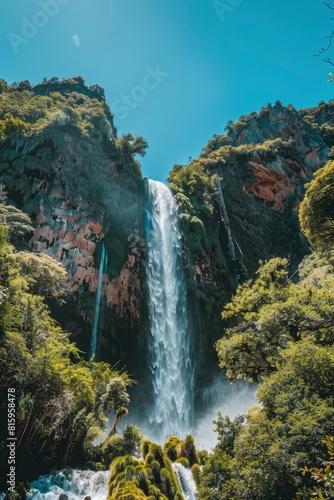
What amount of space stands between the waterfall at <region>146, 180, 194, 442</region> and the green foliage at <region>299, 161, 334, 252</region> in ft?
42.2

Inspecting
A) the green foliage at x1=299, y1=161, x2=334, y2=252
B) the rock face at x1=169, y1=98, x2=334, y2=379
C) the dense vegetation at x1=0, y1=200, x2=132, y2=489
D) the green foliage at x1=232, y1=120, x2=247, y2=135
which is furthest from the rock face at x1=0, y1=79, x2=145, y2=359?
the green foliage at x1=232, y1=120, x2=247, y2=135

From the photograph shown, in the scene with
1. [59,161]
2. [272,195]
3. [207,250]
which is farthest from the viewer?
[272,195]

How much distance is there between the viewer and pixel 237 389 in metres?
24.4

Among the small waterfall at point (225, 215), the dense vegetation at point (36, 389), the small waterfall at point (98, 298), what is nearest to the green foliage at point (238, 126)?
the small waterfall at point (225, 215)

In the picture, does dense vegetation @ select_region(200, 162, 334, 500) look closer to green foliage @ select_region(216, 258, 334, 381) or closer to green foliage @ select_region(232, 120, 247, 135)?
green foliage @ select_region(216, 258, 334, 381)

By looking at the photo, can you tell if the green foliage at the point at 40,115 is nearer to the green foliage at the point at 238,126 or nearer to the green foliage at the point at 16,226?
the green foliage at the point at 16,226

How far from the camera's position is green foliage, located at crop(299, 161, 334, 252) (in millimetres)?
14125

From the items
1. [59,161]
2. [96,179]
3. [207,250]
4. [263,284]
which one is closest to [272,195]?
[207,250]

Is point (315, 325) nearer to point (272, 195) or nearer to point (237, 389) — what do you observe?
point (237, 389)

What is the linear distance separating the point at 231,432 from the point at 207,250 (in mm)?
22468

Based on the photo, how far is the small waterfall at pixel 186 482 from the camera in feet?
36.3

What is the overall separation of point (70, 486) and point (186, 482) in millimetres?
4222

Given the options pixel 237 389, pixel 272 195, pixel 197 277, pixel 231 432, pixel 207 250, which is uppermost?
pixel 272 195

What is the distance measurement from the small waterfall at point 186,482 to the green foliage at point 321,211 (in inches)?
419
